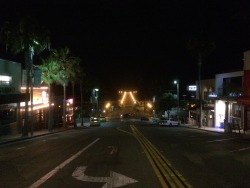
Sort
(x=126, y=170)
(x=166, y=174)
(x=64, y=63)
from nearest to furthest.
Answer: (x=166, y=174) < (x=126, y=170) < (x=64, y=63)

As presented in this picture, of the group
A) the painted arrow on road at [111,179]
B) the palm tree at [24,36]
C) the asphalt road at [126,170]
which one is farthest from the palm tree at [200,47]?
the painted arrow on road at [111,179]

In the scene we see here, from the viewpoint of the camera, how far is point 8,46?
145 ft

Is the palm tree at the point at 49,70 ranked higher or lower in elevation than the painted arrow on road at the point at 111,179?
higher

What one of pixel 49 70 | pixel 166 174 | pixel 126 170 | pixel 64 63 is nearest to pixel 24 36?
pixel 49 70

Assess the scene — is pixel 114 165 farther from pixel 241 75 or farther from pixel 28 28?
pixel 241 75

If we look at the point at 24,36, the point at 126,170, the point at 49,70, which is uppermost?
the point at 24,36

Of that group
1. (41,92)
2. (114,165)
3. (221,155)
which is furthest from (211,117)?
(114,165)

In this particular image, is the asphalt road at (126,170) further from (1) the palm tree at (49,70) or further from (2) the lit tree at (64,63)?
(2) the lit tree at (64,63)

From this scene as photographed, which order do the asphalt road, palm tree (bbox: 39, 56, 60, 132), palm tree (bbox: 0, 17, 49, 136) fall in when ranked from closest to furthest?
the asphalt road < palm tree (bbox: 0, 17, 49, 136) < palm tree (bbox: 39, 56, 60, 132)

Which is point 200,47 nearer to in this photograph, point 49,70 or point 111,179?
point 49,70

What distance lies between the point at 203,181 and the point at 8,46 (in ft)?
111

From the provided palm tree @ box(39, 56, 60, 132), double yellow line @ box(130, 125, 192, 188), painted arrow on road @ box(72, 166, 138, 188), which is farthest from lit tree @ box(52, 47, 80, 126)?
painted arrow on road @ box(72, 166, 138, 188)

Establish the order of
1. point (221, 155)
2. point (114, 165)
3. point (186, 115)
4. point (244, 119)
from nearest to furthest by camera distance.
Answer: point (114, 165) → point (221, 155) → point (244, 119) → point (186, 115)

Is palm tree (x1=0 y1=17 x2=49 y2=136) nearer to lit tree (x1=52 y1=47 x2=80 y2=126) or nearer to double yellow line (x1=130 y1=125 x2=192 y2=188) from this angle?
lit tree (x1=52 y1=47 x2=80 y2=126)
